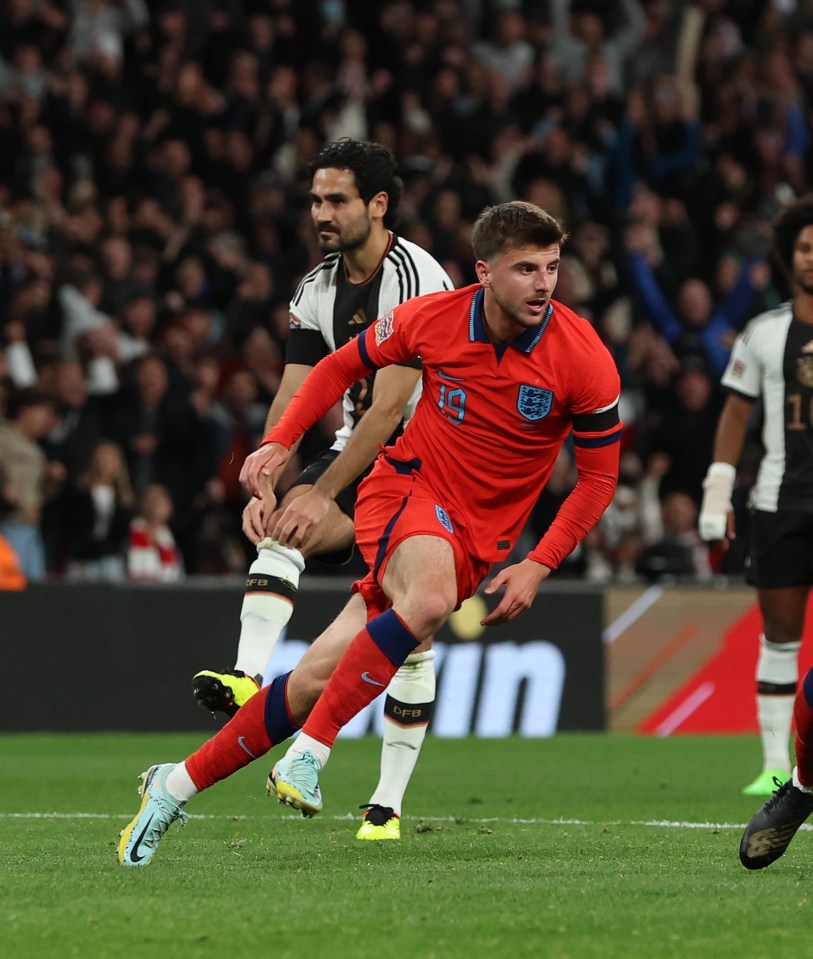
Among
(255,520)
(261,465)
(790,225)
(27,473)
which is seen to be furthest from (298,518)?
(27,473)

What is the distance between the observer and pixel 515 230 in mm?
5531

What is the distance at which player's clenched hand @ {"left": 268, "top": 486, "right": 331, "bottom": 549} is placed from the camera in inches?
232

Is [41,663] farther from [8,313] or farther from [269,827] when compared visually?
[269,827]

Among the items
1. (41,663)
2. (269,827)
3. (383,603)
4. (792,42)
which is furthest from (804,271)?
(792,42)

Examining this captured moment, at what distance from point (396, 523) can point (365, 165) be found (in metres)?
1.78

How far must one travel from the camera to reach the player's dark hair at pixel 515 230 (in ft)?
18.1

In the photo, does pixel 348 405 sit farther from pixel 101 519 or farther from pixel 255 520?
pixel 101 519

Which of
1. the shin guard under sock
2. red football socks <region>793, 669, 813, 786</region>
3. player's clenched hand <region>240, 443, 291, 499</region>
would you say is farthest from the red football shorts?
red football socks <region>793, 669, 813, 786</region>

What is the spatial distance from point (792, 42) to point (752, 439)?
7.09m

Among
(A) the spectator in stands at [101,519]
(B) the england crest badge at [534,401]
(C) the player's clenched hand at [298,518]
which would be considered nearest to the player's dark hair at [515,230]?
(B) the england crest badge at [534,401]

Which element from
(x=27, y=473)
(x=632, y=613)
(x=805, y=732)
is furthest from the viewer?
(x=632, y=613)

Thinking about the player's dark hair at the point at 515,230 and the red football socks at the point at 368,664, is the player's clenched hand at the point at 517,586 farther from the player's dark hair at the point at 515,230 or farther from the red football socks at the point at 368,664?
the player's dark hair at the point at 515,230

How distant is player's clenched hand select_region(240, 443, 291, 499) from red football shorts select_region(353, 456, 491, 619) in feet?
1.18

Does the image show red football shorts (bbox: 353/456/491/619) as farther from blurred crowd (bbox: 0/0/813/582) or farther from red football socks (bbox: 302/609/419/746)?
blurred crowd (bbox: 0/0/813/582)
